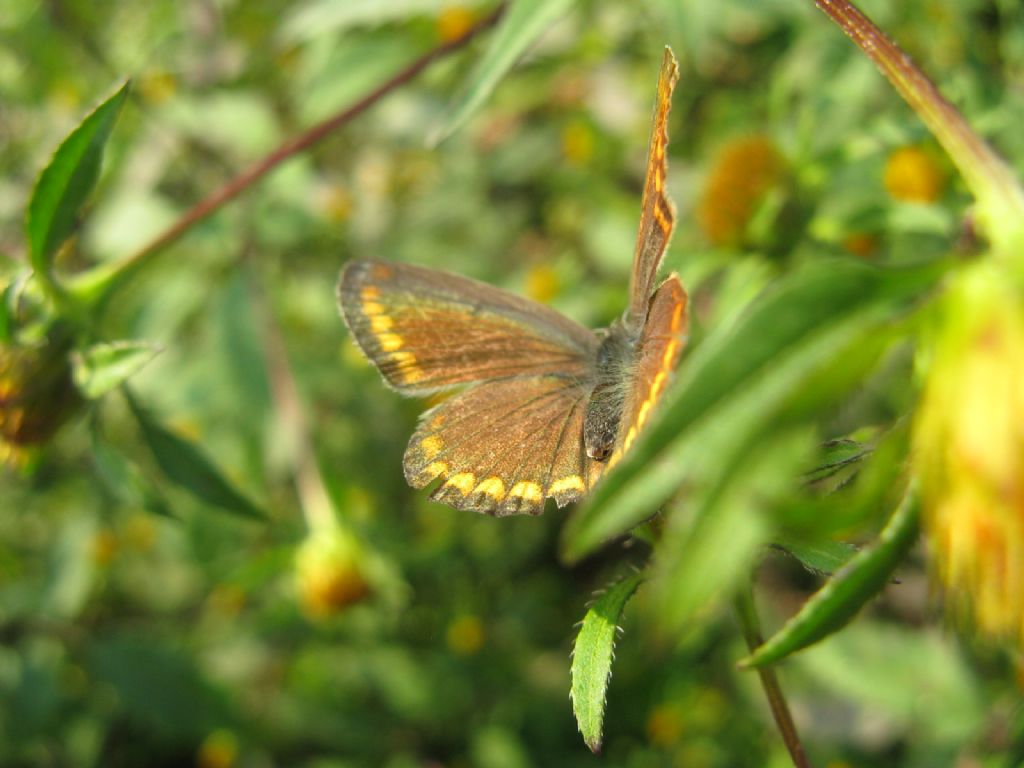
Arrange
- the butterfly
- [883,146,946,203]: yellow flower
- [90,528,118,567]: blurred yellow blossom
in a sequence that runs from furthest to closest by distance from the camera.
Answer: [90,528,118,567]: blurred yellow blossom → [883,146,946,203]: yellow flower → the butterfly

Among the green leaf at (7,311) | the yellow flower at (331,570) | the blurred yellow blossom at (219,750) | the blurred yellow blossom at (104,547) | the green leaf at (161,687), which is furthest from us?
the blurred yellow blossom at (104,547)

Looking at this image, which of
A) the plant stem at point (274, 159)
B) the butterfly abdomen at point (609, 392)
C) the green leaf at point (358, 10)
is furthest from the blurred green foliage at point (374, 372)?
the butterfly abdomen at point (609, 392)

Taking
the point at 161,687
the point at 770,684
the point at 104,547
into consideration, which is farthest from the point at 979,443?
the point at 104,547

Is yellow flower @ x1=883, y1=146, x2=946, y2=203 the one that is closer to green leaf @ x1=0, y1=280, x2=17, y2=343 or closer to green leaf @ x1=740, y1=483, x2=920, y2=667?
green leaf @ x1=740, y1=483, x2=920, y2=667

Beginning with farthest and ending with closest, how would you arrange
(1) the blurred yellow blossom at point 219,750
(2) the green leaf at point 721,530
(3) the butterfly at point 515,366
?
(1) the blurred yellow blossom at point 219,750 < (3) the butterfly at point 515,366 < (2) the green leaf at point 721,530

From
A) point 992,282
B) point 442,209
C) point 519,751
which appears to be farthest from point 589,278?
point 992,282

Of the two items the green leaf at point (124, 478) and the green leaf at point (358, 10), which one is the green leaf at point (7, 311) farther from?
the green leaf at point (358, 10)

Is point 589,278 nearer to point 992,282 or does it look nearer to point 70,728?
point 70,728

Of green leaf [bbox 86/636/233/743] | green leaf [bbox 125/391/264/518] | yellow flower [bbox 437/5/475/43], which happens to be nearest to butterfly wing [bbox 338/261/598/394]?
green leaf [bbox 125/391/264/518]
